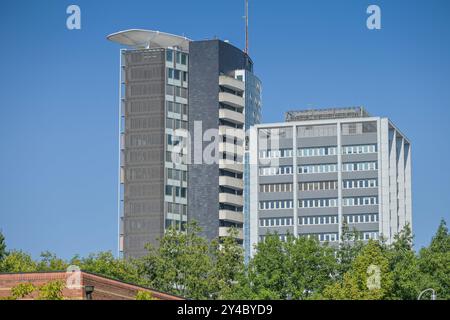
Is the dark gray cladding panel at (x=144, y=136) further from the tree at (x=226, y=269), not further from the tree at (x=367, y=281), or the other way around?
the tree at (x=367, y=281)

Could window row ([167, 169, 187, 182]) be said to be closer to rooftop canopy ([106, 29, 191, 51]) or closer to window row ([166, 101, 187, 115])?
window row ([166, 101, 187, 115])

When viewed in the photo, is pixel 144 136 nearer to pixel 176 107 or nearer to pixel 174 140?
pixel 174 140

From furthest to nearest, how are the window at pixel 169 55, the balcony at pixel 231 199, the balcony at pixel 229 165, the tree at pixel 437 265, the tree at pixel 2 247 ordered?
1. the balcony at pixel 229 165
2. the window at pixel 169 55
3. the balcony at pixel 231 199
4. the tree at pixel 2 247
5. the tree at pixel 437 265

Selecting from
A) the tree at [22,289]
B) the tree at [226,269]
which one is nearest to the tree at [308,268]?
the tree at [226,269]

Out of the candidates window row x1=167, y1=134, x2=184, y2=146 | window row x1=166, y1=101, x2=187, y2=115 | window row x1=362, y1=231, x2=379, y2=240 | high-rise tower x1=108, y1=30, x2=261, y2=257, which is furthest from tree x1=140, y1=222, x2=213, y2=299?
window row x1=362, y1=231, x2=379, y2=240

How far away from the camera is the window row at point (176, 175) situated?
193 meters

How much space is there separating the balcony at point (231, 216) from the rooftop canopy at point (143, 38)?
98.4 feet

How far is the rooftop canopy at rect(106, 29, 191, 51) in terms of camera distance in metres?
192

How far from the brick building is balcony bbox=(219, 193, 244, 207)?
11761 cm

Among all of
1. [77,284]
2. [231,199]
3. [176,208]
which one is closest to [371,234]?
[231,199]

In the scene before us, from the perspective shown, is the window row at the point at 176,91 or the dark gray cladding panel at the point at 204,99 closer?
the dark gray cladding panel at the point at 204,99

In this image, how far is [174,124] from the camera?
195 meters

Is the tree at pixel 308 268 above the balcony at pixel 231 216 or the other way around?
the other way around
